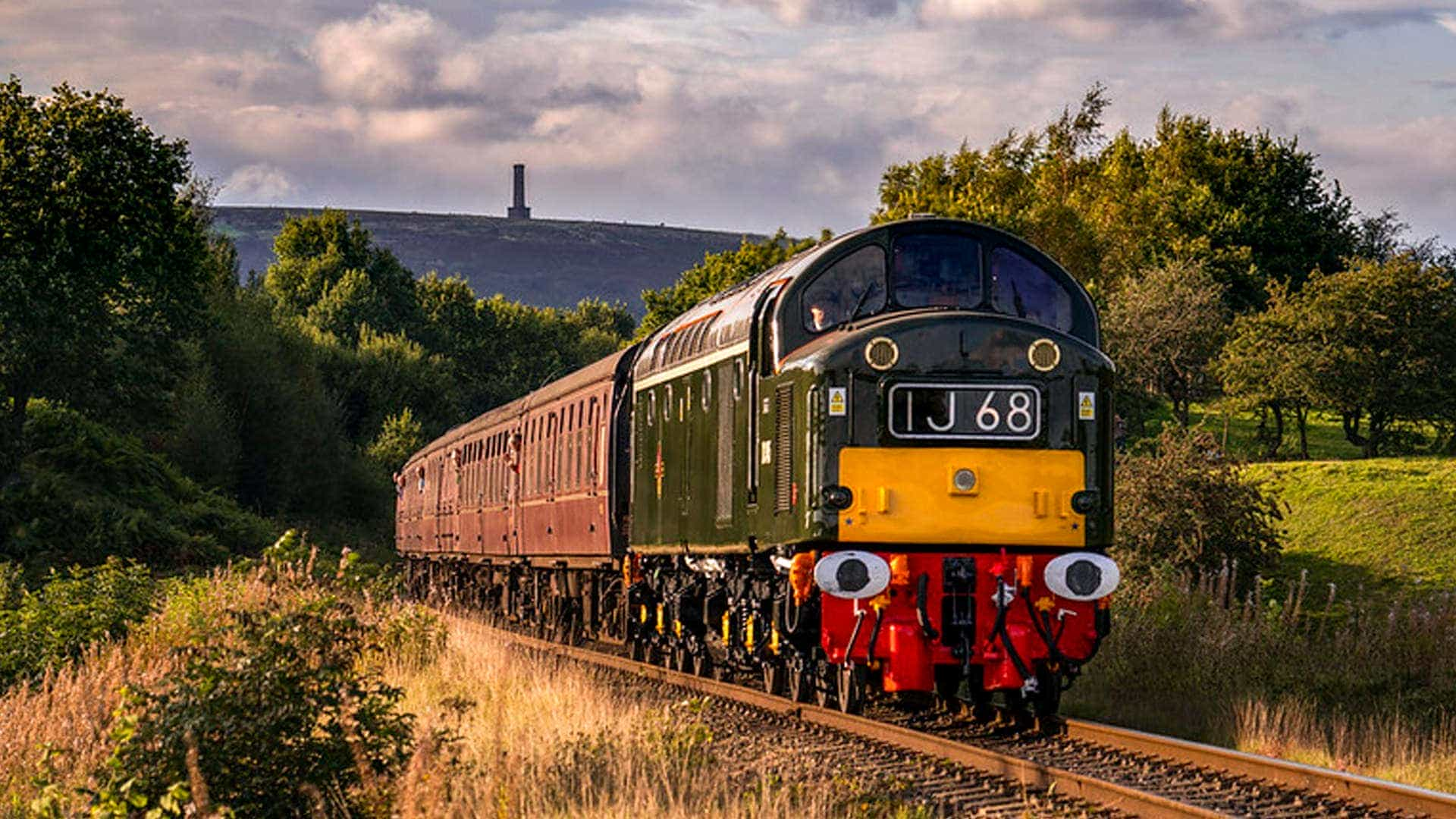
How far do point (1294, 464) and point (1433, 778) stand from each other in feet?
120

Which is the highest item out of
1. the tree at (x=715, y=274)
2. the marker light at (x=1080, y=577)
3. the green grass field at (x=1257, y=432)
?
the tree at (x=715, y=274)

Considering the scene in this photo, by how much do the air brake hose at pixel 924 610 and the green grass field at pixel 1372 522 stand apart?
21555 millimetres

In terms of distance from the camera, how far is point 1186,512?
29375mm

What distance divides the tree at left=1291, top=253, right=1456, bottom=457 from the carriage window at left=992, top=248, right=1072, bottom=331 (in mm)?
39778

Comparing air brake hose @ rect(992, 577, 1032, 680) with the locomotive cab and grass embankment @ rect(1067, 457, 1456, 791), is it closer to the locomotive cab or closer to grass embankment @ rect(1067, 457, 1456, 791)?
the locomotive cab

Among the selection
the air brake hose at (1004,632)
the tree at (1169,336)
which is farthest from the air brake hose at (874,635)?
the tree at (1169,336)

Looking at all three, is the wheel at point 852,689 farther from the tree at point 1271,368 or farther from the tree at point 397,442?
the tree at point 397,442

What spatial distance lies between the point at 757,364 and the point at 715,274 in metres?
66.7

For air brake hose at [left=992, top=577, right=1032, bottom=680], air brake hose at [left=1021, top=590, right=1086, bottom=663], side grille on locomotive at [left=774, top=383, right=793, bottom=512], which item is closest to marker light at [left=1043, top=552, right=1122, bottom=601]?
air brake hose at [left=1021, top=590, right=1086, bottom=663]

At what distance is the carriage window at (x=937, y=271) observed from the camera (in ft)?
50.1

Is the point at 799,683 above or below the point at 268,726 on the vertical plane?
below

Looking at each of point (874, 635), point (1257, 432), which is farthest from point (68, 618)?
point (1257, 432)

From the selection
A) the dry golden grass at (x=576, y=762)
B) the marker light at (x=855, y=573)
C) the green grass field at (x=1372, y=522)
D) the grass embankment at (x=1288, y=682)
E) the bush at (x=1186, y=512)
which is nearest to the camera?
the dry golden grass at (x=576, y=762)

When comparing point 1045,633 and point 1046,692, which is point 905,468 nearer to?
point 1045,633
